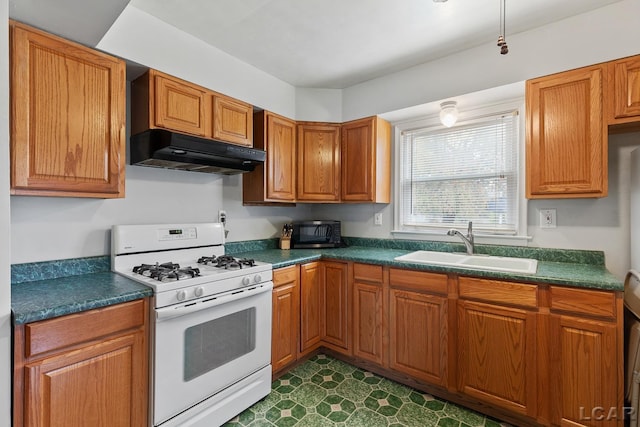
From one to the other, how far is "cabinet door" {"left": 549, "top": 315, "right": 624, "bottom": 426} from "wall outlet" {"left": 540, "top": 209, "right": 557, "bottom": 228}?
78cm

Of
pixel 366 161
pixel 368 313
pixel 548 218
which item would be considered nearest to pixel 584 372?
pixel 548 218

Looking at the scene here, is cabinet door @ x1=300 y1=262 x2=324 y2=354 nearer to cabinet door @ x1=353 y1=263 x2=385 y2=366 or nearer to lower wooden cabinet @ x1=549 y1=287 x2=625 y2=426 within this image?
cabinet door @ x1=353 y1=263 x2=385 y2=366

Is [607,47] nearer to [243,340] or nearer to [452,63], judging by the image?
[452,63]

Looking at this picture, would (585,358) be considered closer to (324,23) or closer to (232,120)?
(324,23)

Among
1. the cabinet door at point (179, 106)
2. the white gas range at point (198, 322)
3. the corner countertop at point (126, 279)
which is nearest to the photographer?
the corner countertop at point (126, 279)

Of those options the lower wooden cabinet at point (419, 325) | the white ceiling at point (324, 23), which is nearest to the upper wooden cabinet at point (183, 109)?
the white ceiling at point (324, 23)

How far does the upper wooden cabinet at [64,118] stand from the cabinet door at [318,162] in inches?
58.1

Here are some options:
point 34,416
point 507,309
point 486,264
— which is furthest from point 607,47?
point 34,416

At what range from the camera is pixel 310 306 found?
2465 mm

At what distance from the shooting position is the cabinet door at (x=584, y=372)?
1487 mm

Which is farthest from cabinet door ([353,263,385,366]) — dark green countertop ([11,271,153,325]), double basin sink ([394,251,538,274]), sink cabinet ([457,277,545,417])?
dark green countertop ([11,271,153,325])

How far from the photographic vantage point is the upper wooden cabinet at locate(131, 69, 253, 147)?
1.84 m

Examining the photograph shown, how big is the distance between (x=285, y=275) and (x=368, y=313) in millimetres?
716

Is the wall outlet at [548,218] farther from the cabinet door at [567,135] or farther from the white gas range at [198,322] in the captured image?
the white gas range at [198,322]
